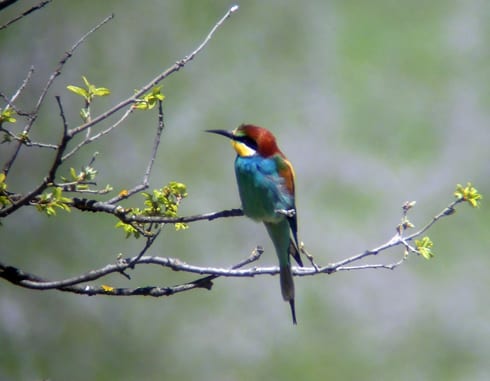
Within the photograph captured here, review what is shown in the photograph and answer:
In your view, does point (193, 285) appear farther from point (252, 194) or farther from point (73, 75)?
point (73, 75)

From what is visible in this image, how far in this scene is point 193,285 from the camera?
1.79 metres

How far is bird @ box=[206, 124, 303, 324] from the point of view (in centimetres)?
238

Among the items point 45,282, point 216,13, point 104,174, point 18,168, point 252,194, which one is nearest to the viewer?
point 45,282

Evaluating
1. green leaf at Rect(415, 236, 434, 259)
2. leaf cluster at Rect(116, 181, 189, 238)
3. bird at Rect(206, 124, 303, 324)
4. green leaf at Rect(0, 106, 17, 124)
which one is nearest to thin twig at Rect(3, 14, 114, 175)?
green leaf at Rect(0, 106, 17, 124)

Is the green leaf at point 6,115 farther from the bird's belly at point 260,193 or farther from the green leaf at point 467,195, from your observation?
the green leaf at point 467,195

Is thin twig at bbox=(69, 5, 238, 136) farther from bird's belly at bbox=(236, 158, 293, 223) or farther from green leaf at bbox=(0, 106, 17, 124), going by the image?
bird's belly at bbox=(236, 158, 293, 223)

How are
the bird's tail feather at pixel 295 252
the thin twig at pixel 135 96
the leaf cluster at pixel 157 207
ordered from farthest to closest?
the bird's tail feather at pixel 295 252 < the leaf cluster at pixel 157 207 < the thin twig at pixel 135 96

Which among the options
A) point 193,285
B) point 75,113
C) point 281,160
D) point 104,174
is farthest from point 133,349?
point 193,285

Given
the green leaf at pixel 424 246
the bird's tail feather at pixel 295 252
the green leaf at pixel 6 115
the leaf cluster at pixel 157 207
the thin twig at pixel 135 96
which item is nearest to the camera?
the thin twig at pixel 135 96

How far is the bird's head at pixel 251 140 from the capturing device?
237 centimetres

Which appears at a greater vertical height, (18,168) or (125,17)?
(125,17)

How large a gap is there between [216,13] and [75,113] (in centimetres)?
160

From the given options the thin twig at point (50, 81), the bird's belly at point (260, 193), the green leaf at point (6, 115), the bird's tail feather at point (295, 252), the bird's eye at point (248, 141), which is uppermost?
the bird's eye at point (248, 141)

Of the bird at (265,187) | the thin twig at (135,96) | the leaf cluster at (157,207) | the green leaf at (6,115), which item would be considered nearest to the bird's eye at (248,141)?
the bird at (265,187)
